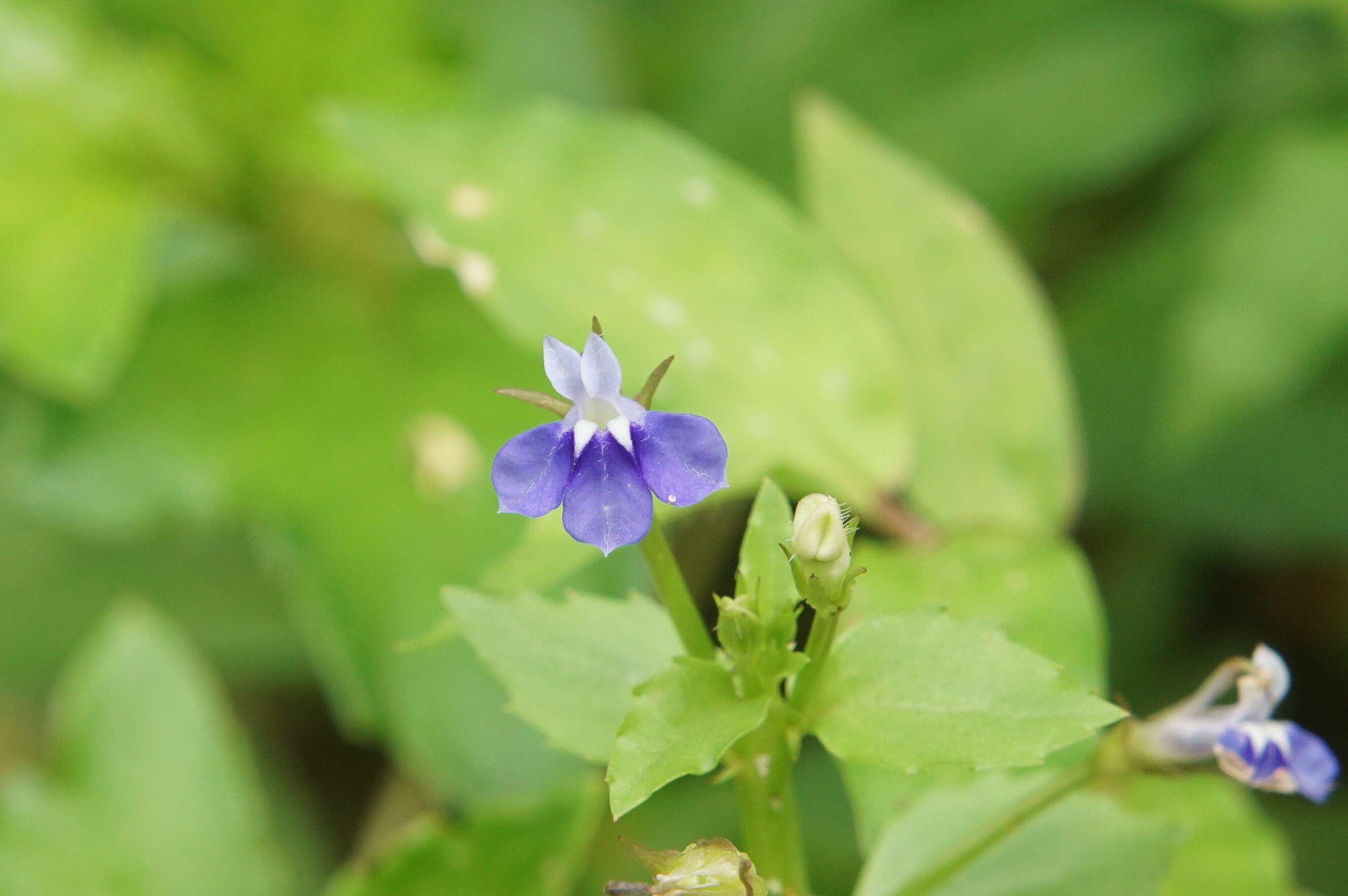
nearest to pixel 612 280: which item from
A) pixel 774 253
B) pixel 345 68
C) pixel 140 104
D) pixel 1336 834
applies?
pixel 774 253

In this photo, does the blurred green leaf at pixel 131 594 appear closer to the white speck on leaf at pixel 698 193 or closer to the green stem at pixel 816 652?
the white speck on leaf at pixel 698 193

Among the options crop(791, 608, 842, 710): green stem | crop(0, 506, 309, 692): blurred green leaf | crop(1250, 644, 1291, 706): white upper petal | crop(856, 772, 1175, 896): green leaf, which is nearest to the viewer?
crop(791, 608, 842, 710): green stem

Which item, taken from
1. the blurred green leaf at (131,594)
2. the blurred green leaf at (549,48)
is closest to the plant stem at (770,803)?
the blurred green leaf at (131,594)

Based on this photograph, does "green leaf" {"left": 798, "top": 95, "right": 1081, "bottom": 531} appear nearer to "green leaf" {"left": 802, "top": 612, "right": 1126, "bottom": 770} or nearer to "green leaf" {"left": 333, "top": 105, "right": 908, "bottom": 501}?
"green leaf" {"left": 333, "top": 105, "right": 908, "bottom": 501}

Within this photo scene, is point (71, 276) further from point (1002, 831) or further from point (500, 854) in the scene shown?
point (1002, 831)

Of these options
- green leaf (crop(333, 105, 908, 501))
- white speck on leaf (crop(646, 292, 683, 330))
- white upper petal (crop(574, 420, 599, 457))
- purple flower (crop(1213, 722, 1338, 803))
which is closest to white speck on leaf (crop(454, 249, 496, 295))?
green leaf (crop(333, 105, 908, 501))
